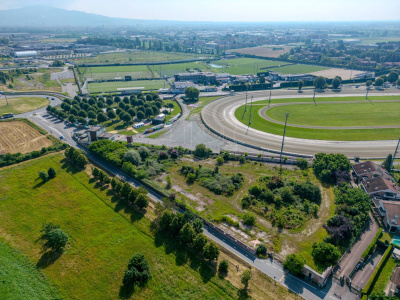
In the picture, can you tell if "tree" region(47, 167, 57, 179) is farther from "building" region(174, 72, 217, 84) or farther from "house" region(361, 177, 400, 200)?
"building" region(174, 72, 217, 84)

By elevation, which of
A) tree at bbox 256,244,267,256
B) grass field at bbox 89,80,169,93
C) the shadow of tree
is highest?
grass field at bbox 89,80,169,93

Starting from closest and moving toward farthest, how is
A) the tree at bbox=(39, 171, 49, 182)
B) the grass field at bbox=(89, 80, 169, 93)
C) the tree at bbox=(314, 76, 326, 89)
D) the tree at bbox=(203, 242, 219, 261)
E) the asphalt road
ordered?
the asphalt road → the tree at bbox=(203, 242, 219, 261) → the tree at bbox=(39, 171, 49, 182) → the tree at bbox=(314, 76, 326, 89) → the grass field at bbox=(89, 80, 169, 93)

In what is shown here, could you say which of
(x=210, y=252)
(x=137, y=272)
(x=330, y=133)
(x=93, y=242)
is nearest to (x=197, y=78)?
(x=330, y=133)

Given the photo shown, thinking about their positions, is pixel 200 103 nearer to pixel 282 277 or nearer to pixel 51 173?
pixel 51 173

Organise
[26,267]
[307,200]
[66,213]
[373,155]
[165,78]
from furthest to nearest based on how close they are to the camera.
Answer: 1. [165,78]
2. [373,155]
3. [307,200]
4. [66,213]
5. [26,267]

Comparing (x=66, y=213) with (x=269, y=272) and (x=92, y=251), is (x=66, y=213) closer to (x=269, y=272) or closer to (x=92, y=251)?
(x=92, y=251)

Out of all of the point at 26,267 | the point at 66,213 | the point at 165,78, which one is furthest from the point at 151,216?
the point at 165,78

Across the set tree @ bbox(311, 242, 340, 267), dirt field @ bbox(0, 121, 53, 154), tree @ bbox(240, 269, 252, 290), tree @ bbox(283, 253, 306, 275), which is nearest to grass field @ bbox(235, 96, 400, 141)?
tree @ bbox(311, 242, 340, 267)
